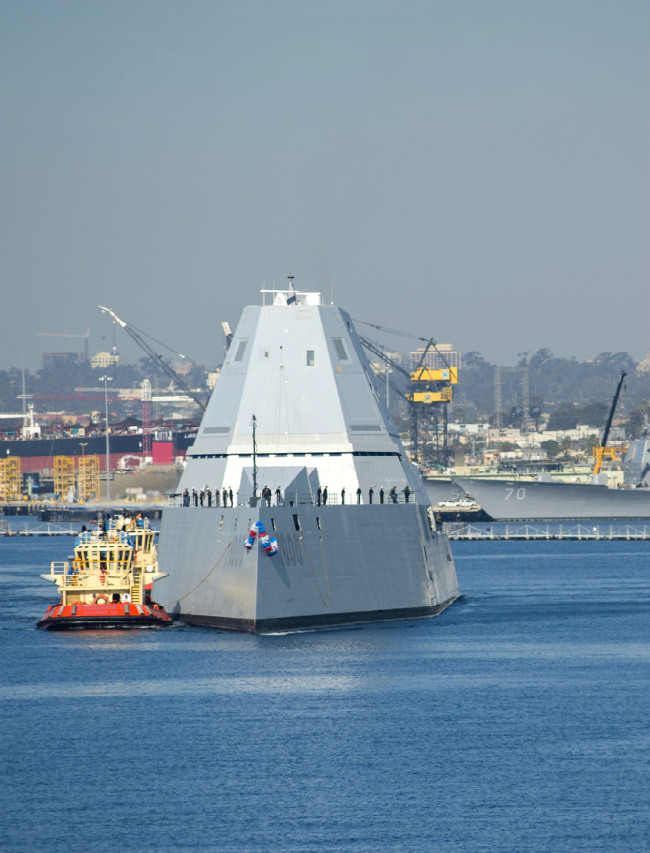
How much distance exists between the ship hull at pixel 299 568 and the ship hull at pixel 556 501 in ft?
307

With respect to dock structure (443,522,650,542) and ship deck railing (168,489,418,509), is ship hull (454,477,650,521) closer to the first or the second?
dock structure (443,522,650,542)

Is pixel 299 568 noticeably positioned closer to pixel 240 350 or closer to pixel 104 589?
pixel 104 589

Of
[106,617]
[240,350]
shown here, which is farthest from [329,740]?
[240,350]

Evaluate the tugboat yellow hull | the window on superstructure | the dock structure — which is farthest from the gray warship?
the dock structure

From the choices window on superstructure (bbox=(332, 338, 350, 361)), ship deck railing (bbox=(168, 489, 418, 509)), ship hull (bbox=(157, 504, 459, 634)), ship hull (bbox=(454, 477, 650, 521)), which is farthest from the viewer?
ship hull (bbox=(454, 477, 650, 521))

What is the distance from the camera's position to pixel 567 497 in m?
141

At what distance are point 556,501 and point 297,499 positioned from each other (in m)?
101

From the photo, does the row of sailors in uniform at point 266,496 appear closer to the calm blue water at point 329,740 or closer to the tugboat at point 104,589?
the tugboat at point 104,589

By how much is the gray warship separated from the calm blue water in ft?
3.60

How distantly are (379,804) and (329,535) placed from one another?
17.8 meters

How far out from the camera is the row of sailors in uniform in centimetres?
4312

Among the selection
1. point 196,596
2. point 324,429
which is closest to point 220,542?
point 196,596

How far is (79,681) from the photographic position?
118 feet

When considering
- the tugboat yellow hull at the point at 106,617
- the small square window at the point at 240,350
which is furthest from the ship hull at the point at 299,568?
the small square window at the point at 240,350
